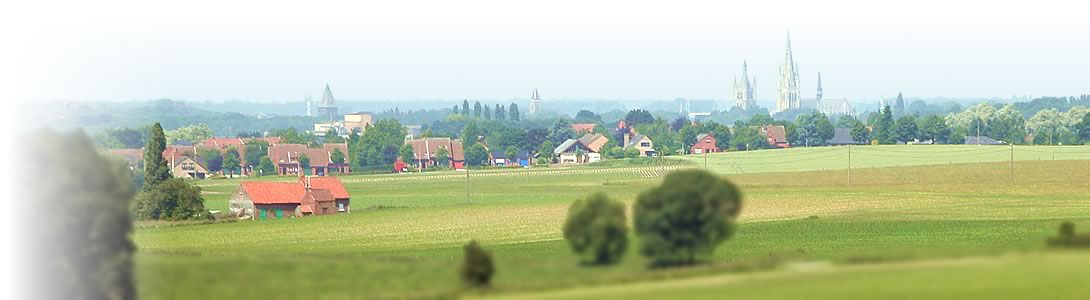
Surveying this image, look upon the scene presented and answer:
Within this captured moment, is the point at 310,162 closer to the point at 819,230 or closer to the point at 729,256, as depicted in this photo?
the point at 819,230

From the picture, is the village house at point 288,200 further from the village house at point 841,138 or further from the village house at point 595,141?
the village house at point 841,138

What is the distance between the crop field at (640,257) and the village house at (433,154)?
1838 centimetres

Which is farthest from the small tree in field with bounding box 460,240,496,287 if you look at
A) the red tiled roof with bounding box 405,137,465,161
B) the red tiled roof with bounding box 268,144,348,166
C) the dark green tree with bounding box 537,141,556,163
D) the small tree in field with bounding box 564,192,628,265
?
the dark green tree with bounding box 537,141,556,163

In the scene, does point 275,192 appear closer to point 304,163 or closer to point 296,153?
point 304,163

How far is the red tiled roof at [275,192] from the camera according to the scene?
7631 cm

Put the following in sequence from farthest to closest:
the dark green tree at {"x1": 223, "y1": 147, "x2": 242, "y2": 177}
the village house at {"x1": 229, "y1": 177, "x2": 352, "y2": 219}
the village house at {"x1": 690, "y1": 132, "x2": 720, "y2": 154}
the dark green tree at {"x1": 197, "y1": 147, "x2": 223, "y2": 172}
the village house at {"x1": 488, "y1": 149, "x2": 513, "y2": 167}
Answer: the village house at {"x1": 488, "y1": 149, "x2": 513, "y2": 167}, the village house at {"x1": 690, "y1": 132, "x2": 720, "y2": 154}, the dark green tree at {"x1": 223, "y1": 147, "x2": 242, "y2": 177}, the dark green tree at {"x1": 197, "y1": 147, "x2": 223, "y2": 172}, the village house at {"x1": 229, "y1": 177, "x2": 352, "y2": 219}

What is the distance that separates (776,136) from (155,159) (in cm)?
10284

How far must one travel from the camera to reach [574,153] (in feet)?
561

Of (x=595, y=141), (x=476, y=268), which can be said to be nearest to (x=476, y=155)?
(x=595, y=141)

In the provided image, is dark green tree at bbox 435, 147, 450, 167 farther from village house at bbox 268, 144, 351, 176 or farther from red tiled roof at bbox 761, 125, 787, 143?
red tiled roof at bbox 761, 125, 787, 143

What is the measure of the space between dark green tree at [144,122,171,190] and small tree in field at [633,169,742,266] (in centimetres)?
4766

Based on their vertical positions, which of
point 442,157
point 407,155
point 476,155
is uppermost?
point 407,155

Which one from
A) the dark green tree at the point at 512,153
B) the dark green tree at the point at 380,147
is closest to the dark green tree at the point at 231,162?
the dark green tree at the point at 380,147

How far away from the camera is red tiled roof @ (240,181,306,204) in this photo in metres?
76.3
